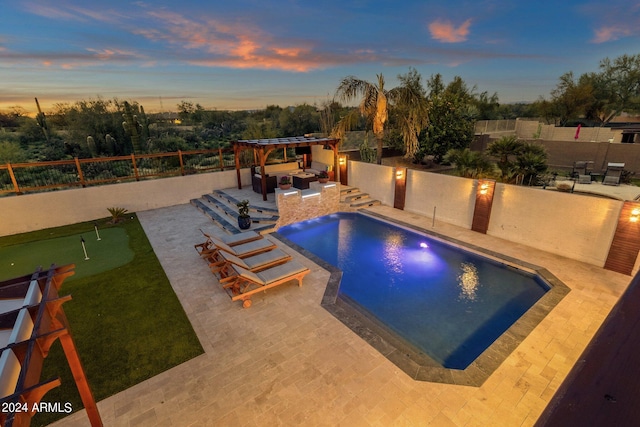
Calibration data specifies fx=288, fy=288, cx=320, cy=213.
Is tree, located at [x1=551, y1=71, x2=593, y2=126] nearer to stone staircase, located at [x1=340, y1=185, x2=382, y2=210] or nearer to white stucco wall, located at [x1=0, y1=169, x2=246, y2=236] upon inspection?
stone staircase, located at [x1=340, y1=185, x2=382, y2=210]

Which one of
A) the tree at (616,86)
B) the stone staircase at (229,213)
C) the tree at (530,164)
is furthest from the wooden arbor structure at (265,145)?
the tree at (616,86)

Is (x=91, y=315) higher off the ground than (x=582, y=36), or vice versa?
(x=582, y=36)

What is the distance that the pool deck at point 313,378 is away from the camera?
5.02 metres

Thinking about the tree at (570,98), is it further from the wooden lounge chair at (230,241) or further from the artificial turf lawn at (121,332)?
the artificial turf lawn at (121,332)

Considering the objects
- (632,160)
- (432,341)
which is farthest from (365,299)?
(632,160)

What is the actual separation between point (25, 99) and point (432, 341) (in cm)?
3632

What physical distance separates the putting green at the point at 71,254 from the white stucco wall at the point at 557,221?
14455mm

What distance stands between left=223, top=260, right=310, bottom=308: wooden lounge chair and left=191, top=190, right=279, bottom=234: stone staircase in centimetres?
442

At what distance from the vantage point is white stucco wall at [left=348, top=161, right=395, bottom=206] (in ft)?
51.3

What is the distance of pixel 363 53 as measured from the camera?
829 inches

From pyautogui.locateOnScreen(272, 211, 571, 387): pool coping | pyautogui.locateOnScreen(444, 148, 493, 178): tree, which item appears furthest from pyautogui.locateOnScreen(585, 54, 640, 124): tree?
pyautogui.locateOnScreen(272, 211, 571, 387): pool coping

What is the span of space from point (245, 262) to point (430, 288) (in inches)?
229

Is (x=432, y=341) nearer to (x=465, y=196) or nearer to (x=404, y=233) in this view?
(x=404, y=233)

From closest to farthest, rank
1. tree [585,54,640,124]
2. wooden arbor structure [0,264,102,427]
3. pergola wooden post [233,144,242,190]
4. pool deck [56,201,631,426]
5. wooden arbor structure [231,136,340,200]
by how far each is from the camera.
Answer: wooden arbor structure [0,264,102,427]
pool deck [56,201,631,426]
wooden arbor structure [231,136,340,200]
pergola wooden post [233,144,242,190]
tree [585,54,640,124]
